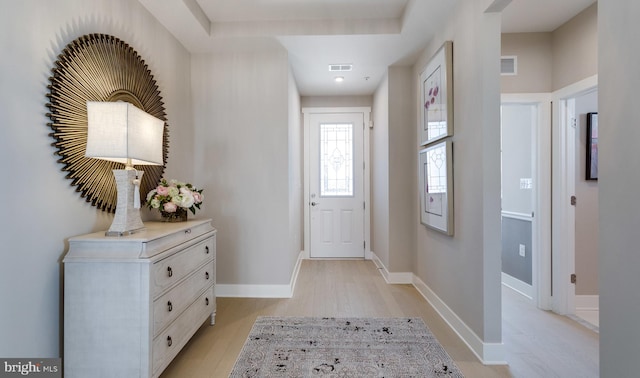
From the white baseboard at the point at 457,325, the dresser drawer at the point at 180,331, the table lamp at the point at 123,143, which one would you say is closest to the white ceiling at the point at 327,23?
the table lamp at the point at 123,143

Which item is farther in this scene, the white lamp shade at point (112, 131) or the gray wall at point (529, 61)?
the gray wall at point (529, 61)

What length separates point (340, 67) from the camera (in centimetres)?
348

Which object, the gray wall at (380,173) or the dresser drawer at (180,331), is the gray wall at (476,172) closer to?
the gray wall at (380,173)

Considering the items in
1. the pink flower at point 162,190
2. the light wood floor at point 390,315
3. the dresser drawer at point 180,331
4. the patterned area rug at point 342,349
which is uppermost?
the pink flower at point 162,190

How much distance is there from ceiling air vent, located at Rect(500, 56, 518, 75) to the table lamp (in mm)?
3070

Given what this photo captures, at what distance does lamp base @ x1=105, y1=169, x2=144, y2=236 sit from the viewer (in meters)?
1.58

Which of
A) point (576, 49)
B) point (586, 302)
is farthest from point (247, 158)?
point (586, 302)

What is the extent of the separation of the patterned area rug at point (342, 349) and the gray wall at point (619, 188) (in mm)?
961

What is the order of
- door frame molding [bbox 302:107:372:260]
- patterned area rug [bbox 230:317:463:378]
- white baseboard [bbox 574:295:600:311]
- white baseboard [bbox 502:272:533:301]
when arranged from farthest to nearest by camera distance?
door frame molding [bbox 302:107:372:260], white baseboard [bbox 502:272:533:301], white baseboard [bbox 574:295:600:311], patterned area rug [bbox 230:317:463:378]

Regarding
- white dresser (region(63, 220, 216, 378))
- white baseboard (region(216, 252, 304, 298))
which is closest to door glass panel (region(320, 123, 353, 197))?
white baseboard (region(216, 252, 304, 298))

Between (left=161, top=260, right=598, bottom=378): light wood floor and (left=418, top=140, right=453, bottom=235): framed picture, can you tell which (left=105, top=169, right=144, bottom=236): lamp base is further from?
(left=418, top=140, right=453, bottom=235): framed picture

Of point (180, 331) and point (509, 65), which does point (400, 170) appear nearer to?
point (509, 65)

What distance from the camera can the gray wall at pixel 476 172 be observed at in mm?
1880

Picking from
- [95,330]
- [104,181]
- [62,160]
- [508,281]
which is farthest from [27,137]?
[508,281]
